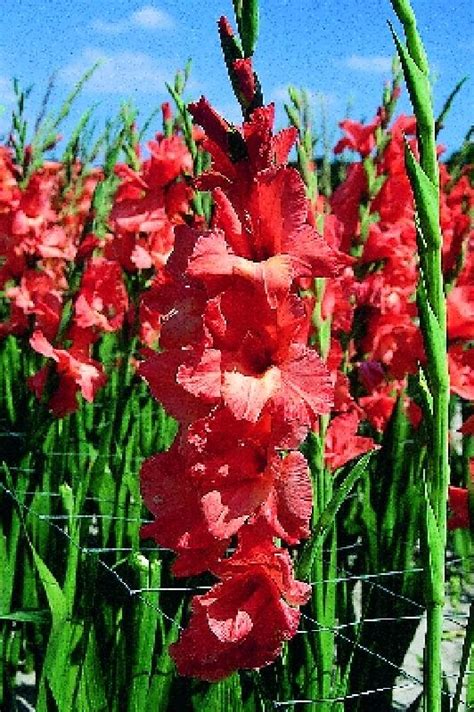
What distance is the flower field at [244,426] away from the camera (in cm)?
72

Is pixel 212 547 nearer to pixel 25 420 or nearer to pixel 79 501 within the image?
pixel 79 501

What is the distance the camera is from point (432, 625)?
646 mm

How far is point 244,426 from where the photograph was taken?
738 mm

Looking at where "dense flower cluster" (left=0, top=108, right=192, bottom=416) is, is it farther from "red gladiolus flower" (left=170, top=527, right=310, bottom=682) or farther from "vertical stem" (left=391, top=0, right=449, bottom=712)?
"vertical stem" (left=391, top=0, right=449, bottom=712)

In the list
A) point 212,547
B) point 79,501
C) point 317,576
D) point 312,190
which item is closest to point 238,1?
point 212,547

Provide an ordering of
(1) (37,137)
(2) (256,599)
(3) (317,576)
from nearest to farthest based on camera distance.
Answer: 1. (2) (256,599)
2. (3) (317,576)
3. (1) (37,137)

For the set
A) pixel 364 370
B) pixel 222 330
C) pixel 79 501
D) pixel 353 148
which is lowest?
pixel 79 501

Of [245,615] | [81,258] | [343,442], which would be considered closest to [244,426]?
[245,615]

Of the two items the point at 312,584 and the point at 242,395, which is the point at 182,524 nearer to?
the point at 242,395

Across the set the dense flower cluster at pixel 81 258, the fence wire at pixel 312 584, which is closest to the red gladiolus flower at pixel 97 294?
the dense flower cluster at pixel 81 258

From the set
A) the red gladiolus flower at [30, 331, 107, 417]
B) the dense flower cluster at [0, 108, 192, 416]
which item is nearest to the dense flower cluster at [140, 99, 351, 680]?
the dense flower cluster at [0, 108, 192, 416]

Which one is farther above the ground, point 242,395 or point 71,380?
point 71,380

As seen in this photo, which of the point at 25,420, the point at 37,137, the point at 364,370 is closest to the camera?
the point at 364,370

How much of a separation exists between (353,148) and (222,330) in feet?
6.57
